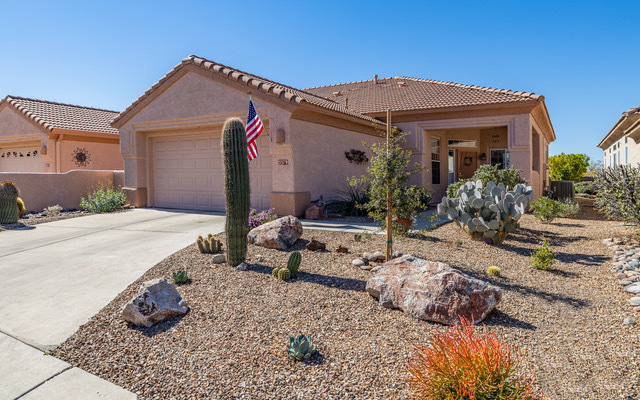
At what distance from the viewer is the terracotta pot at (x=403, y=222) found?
20.2 ft

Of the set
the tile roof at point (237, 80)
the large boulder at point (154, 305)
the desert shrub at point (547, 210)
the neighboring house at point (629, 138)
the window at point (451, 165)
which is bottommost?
the large boulder at point (154, 305)

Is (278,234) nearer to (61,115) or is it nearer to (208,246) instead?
(208,246)

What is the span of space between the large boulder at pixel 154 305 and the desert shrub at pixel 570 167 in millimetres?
30627

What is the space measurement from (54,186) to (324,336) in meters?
13.6

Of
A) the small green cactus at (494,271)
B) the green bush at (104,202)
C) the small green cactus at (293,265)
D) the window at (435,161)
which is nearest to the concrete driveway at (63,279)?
the green bush at (104,202)

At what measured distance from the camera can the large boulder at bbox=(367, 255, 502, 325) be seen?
13.7 ft

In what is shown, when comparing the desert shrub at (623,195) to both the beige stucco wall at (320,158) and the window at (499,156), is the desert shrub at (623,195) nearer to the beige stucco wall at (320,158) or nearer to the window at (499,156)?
the beige stucco wall at (320,158)

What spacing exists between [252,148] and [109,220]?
172 inches

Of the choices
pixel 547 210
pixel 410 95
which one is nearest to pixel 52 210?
pixel 410 95

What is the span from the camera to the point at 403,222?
6660 mm

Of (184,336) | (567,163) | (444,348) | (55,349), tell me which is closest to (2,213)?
(55,349)

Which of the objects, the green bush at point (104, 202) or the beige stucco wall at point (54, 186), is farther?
the beige stucco wall at point (54, 186)

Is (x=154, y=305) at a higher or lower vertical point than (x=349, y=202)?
lower

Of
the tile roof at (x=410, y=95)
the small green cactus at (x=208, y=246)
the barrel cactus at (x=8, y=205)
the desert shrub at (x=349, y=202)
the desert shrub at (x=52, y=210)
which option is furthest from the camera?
the tile roof at (x=410, y=95)
